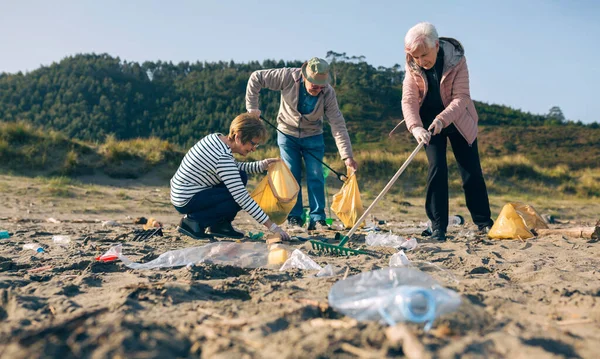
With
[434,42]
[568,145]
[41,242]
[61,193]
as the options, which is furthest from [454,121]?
[568,145]

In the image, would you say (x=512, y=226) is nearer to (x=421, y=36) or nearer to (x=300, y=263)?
(x=421, y=36)

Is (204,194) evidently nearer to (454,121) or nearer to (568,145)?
(454,121)

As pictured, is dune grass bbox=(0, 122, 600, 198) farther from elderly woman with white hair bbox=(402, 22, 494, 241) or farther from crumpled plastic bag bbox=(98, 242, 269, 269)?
elderly woman with white hair bbox=(402, 22, 494, 241)

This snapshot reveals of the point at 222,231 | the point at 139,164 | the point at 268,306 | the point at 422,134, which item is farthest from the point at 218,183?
the point at 139,164

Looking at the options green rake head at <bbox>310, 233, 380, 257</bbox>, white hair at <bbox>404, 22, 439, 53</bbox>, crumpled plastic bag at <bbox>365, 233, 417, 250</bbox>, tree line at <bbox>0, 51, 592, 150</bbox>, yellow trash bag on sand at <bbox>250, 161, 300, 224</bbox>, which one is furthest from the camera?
tree line at <bbox>0, 51, 592, 150</bbox>

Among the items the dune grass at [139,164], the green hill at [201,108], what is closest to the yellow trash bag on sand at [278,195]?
the dune grass at [139,164]

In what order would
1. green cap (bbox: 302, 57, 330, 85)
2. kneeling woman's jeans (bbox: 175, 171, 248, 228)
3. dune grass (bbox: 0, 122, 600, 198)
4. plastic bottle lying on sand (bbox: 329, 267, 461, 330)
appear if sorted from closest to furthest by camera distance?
plastic bottle lying on sand (bbox: 329, 267, 461, 330) < kneeling woman's jeans (bbox: 175, 171, 248, 228) < green cap (bbox: 302, 57, 330, 85) < dune grass (bbox: 0, 122, 600, 198)

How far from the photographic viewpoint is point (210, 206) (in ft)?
14.3

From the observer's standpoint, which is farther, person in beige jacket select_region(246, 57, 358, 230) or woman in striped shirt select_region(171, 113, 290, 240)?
Result: person in beige jacket select_region(246, 57, 358, 230)

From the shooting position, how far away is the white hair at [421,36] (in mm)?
3900

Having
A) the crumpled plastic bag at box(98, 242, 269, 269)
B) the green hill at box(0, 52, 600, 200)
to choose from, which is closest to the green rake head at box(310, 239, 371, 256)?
the crumpled plastic bag at box(98, 242, 269, 269)

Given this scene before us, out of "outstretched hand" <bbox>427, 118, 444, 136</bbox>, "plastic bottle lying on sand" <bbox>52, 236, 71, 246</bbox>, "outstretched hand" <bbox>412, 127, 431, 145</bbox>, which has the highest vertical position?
"outstretched hand" <bbox>427, 118, 444, 136</bbox>

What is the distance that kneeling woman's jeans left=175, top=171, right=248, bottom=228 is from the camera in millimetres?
4301

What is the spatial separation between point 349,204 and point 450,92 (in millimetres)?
1543
